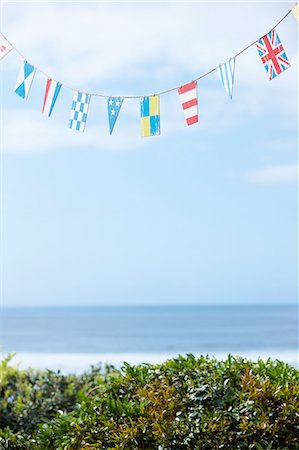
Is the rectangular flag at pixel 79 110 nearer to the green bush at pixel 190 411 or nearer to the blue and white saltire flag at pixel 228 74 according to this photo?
the blue and white saltire flag at pixel 228 74

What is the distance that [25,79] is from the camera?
346 cm

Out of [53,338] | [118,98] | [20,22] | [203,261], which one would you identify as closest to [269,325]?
[203,261]

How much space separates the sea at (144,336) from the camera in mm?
19703

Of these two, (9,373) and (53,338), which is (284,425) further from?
(53,338)

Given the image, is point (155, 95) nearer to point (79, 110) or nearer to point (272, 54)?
point (79, 110)

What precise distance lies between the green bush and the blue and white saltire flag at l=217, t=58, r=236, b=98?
1.07m

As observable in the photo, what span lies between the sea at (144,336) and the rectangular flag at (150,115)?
1314 cm

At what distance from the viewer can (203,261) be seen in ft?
100.0

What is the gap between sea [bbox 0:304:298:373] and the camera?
1970 cm

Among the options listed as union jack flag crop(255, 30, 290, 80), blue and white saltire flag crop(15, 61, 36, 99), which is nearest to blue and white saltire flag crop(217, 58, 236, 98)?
union jack flag crop(255, 30, 290, 80)

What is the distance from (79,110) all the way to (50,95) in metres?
0.15

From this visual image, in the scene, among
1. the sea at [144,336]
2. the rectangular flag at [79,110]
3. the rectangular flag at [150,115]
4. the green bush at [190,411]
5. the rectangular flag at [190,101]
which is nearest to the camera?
the green bush at [190,411]

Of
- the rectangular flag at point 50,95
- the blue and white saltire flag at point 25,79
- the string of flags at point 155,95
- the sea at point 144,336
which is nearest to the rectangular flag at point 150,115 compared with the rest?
the string of flags at point 155,95

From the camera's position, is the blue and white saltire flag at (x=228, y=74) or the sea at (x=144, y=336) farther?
the sea at (x=144, y=336)
